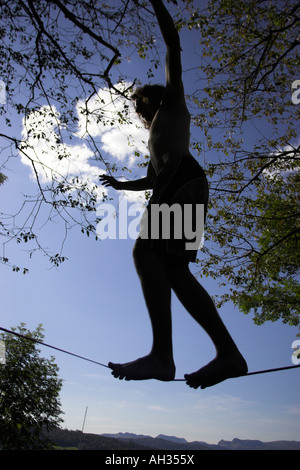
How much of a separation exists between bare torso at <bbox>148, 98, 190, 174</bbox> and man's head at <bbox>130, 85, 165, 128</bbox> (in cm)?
30

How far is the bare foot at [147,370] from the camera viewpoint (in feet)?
4.82

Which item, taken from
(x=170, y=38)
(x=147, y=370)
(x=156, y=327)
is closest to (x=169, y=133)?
(x=170, y=38)

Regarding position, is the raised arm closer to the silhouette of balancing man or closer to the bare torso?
the silhouette of balancing man

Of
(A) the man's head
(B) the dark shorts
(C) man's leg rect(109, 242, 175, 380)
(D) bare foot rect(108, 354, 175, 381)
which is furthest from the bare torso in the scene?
(D) bare foot rect(108, 354, 175, 381)

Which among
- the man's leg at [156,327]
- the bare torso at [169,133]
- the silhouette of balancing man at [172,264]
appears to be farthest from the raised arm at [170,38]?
the man's leg at [156,327]

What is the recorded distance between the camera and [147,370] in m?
1.48

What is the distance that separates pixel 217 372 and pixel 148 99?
1858mm

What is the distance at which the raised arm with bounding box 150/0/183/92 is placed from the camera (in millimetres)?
1755

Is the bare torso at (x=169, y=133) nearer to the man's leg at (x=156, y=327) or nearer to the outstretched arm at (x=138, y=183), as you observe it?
the outstretched arm at (x=138, y=183)

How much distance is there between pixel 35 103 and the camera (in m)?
5.89

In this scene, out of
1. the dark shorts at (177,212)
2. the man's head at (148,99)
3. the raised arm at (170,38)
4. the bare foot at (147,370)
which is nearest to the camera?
the bare foot at (147,370)

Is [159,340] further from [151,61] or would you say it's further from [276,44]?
[276,44]

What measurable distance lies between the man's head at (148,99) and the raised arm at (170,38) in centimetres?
38
